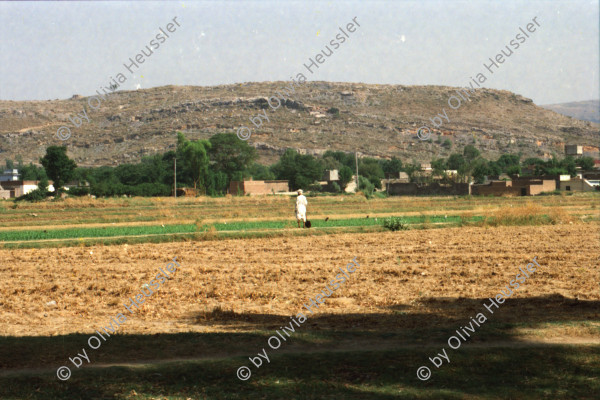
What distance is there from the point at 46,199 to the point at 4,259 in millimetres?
54259

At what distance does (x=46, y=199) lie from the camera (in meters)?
75.6

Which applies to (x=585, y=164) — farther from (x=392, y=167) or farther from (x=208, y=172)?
(x=208, y=172)

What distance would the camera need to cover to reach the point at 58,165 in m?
95.4

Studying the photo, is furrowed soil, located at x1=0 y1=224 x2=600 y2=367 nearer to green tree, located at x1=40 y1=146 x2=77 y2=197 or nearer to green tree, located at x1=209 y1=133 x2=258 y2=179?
green tree, located at x1=40 y1=146 x2=77 y2=197

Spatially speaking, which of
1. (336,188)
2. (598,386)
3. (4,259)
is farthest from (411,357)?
(336,188)

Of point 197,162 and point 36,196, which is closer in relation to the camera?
point 36,196

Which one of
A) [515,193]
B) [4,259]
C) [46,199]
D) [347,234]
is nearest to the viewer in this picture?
[4,259]

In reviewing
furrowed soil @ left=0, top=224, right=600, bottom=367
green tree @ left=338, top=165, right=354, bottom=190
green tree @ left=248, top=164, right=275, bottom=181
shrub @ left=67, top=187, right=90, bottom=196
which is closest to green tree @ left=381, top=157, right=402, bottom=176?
green tree @ left=248, top=164, right=275, bottom=181

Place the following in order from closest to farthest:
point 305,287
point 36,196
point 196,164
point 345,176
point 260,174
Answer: point 305,287 → point 36,196 → point 196,164 → point 345,176 → point 260,174

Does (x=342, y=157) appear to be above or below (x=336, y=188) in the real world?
above

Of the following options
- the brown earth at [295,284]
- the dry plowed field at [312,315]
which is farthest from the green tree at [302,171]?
the dry plowed field at [312,315]

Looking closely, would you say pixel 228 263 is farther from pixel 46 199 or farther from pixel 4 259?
pixel 46 199

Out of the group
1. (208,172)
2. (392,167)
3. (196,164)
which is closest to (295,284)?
(196,164)

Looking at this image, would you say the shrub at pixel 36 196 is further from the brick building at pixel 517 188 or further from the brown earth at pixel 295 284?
the brick building at pixel 517 188
